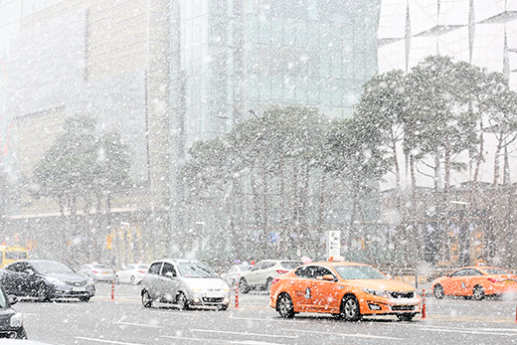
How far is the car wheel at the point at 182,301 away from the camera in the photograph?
68.9 feet

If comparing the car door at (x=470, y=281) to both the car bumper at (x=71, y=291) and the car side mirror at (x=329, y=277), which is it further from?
the car bumper at (x=71, y=291)

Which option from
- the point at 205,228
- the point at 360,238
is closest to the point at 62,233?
the point at 205,228

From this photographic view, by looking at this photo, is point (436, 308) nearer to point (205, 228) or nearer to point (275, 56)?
point (205, 228)

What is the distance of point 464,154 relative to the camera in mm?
60875

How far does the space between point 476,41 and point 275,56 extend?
1802 cm

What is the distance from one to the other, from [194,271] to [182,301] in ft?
3.27

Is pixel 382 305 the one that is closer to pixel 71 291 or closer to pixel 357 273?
pixel 357 273

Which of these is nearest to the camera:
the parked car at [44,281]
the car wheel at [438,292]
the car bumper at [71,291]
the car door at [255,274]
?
the car bumper at [71,291]

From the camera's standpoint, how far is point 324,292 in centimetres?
1716

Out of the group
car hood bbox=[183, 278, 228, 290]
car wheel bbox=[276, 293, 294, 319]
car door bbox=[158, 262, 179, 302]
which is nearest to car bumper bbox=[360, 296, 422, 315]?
car wheel bbox=[276, 293, 294, 319]

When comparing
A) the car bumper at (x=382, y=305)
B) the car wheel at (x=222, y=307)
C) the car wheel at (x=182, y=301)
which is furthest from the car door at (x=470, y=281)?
the car bumper at (x=382, y=305)

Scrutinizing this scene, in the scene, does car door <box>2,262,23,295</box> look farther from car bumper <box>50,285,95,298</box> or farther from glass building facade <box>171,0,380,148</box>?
glass building facade <box>171,0,380,148</box>

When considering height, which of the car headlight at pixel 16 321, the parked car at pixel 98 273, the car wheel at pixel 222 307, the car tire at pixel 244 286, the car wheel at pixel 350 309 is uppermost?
the car headlight at pixel 16 321

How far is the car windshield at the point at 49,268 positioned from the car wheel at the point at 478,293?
14139 mm
